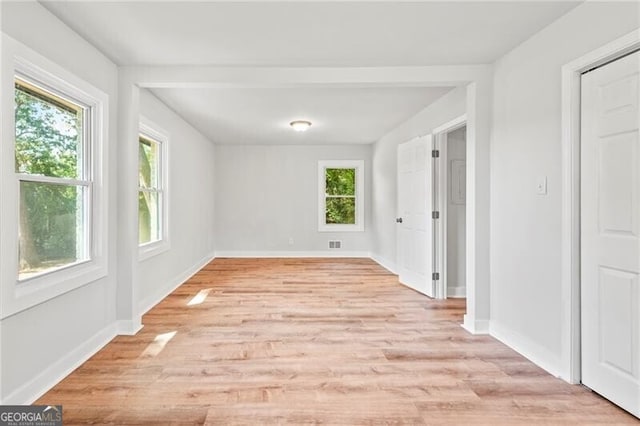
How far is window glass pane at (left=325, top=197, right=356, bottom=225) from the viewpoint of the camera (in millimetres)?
8281

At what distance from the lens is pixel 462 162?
4.85 m

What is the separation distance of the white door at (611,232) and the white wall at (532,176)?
209 millimetres

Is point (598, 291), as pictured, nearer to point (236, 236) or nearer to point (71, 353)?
point (71, 353)

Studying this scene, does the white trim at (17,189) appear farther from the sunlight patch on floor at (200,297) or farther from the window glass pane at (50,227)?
the sunlight patch on floor at (200,297)

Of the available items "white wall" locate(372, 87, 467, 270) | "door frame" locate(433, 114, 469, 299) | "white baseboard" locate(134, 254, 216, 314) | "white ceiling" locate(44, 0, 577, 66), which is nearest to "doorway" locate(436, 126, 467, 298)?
"door frame" locate(433, 114, 469, 299)

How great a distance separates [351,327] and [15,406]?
251 centimetres

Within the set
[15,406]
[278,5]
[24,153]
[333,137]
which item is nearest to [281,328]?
[15,406]

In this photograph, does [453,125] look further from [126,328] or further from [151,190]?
[126,328]

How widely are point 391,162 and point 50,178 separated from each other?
5.13 metres

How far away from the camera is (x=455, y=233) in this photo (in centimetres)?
485

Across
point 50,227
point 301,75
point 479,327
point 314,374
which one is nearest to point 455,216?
point 479,327

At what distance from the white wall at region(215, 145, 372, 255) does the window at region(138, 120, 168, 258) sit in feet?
A: 10.6

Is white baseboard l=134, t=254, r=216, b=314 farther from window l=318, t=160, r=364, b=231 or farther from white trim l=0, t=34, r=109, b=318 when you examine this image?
window l=318, t=160, r=364, b=231

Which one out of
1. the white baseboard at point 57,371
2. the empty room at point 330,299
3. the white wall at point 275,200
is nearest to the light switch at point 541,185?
the empty room at point 330,299
